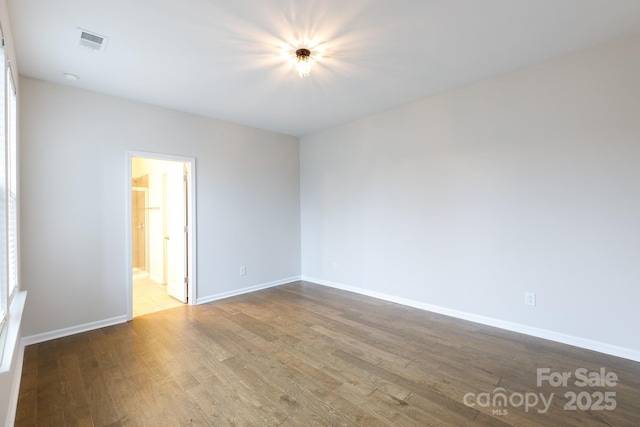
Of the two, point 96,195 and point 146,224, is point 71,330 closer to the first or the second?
point 96,195

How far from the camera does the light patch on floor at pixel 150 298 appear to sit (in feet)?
13.0

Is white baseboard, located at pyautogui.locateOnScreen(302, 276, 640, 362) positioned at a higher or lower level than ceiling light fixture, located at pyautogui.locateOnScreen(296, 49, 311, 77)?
lower

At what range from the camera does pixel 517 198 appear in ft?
10.1

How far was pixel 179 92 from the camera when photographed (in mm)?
3389

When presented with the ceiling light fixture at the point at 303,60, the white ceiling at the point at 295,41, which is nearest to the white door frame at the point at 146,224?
the white ceiling at the point at 295,41

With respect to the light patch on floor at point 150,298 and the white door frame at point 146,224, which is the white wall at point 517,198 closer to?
the light patch on floor at point 150,298

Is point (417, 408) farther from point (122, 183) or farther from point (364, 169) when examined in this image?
point (122, 183)

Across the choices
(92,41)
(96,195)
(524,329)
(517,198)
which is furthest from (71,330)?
(517,198)

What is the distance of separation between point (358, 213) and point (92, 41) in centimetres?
368

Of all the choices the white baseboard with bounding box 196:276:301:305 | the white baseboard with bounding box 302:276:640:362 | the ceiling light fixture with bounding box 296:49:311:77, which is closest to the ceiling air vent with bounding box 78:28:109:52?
the ceiling light fixture with bounding box 296:49:311:77

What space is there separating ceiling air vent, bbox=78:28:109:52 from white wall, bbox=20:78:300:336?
3.51ft

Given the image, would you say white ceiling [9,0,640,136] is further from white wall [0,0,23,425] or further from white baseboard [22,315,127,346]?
white baseboard [22,315,127,346]

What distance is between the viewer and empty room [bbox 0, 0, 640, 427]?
2.05 m

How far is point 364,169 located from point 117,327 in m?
3.89
